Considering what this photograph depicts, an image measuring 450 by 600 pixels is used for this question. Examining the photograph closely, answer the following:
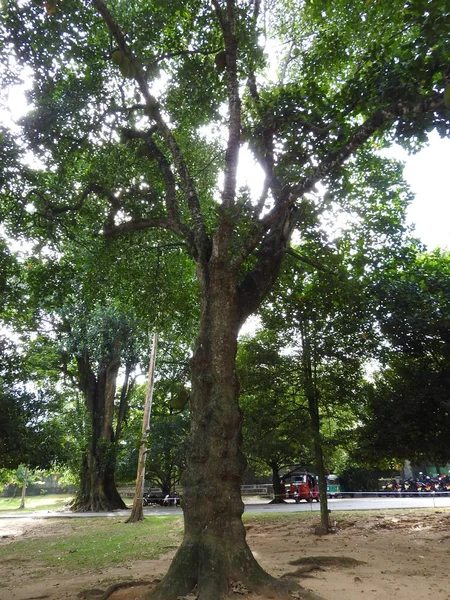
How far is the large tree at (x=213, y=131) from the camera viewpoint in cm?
544

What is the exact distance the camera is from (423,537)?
10250 millimetres

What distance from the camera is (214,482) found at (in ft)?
17.4

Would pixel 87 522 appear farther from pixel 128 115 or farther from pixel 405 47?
pixel 405 47

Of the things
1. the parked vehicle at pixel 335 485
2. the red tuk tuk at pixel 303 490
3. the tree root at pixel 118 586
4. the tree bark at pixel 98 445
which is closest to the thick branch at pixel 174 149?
the tree root at pixel 118 586

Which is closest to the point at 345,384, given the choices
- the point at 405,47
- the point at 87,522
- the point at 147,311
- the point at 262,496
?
the point at 147,311

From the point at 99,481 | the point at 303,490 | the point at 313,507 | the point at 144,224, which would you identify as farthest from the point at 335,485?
the point at 144,224

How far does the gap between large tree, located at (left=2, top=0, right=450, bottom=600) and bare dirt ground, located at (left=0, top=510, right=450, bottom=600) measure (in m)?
1.35

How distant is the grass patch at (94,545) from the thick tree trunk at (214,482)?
3677 mm

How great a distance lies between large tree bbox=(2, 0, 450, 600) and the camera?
5.44 meters

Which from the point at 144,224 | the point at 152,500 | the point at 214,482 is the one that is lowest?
→ the point at 152,500

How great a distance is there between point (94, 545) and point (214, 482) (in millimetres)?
7339

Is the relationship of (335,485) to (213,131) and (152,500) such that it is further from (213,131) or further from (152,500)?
(213,131)

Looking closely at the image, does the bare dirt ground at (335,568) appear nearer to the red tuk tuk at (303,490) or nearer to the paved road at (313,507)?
the paved road at (313,507)

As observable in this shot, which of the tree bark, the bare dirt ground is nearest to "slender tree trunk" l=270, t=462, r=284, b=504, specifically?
the tree bark
